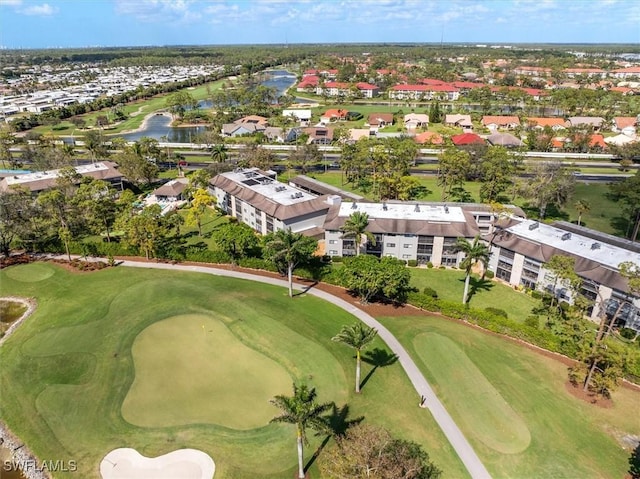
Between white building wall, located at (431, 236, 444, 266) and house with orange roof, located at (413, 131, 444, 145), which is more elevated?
house with orange roof, located at (413, 131, 444, 145)

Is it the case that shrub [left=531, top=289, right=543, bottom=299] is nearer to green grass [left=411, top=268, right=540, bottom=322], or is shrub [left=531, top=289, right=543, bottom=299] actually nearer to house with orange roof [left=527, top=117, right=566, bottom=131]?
green grass [left=411, top=268, right=540, bottom=322]

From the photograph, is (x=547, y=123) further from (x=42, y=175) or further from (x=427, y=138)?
(x=42, y=175)

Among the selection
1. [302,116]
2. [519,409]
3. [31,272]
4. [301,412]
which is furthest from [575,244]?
[302,116]

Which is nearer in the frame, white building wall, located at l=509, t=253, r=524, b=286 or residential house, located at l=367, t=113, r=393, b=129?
white building wall, located at l=509, t=253, r=524, b=286

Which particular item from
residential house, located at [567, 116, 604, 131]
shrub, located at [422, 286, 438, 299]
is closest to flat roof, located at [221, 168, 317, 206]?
shrub, located at [422, 286, 438, 299]

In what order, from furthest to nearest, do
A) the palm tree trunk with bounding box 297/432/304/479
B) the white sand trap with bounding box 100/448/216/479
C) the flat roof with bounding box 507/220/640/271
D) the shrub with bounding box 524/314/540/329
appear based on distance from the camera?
A: the flat roof with bounding box 507/220/640/271, the shrub with bounding box 524/314/540/329, the white sand trap with bounding box 100/448/216/479, the palm tree trunk with bounding box 297/432/304/479

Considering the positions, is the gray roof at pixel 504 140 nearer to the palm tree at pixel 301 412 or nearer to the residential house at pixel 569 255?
the residential house at pixel 569 255

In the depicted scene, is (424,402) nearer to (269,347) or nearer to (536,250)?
(269,347)
